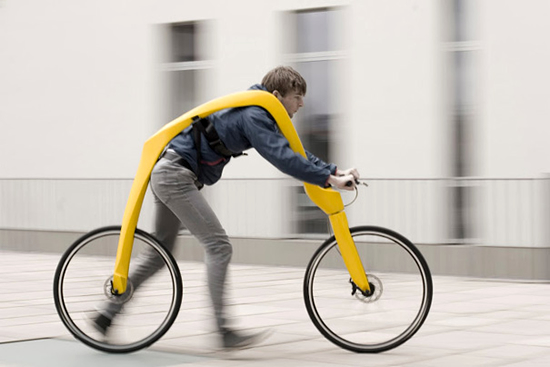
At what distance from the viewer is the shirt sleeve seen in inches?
237

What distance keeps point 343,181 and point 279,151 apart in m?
0.39

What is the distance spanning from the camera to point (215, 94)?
13945 mm

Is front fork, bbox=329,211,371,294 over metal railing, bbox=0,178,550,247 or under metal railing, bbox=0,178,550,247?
Result: over

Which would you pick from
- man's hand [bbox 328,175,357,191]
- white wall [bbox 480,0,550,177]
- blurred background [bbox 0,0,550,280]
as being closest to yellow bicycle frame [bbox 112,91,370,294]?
man's hand [bbox 328,175,357,191]

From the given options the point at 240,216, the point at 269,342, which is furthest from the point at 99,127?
the point at 269,342

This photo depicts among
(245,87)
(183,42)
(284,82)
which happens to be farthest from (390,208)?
(284,82)

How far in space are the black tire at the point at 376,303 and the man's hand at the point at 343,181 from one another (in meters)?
0.33

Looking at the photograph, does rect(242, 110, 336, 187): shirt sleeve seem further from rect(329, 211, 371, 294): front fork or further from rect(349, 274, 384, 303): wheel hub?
rect(349, 274, 384, 303): wheel hub

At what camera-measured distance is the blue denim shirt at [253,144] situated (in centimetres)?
602

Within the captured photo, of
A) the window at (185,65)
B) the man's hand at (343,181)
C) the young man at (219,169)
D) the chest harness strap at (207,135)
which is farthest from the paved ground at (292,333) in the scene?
the window at (185,65)

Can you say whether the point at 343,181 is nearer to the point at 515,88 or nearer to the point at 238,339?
the point at 238,339

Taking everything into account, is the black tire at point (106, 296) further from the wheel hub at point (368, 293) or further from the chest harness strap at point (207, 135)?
the wheel hub at point (368, 293)

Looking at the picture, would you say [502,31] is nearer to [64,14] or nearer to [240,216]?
[240,216]

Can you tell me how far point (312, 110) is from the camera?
13062 mm
